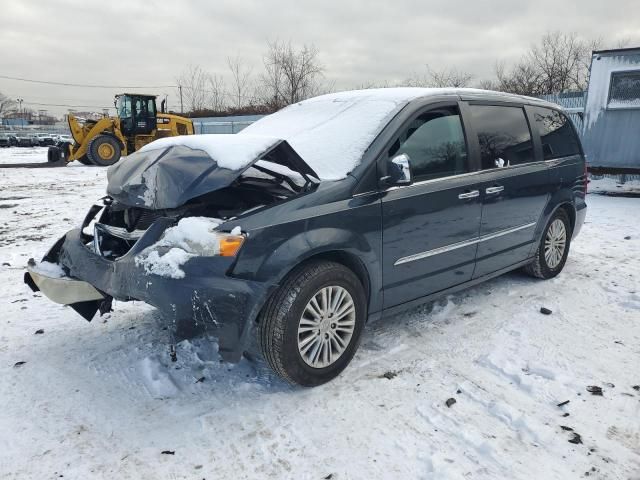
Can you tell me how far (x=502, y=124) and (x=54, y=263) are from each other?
3.71 m

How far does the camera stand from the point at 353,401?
107 inches

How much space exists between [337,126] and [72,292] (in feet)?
6.89

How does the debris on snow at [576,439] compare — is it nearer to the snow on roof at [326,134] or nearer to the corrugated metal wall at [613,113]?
the snow on roof at [326,134]

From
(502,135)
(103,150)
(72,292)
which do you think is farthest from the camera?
(103,150)

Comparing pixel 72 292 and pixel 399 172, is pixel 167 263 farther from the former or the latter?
pixel 399 172

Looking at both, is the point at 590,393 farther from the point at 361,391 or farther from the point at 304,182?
the point at 304,182

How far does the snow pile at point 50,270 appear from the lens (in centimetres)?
311

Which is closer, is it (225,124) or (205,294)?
(205,294)

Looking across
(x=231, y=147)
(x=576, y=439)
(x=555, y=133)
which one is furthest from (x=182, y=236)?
(x=555, y=133)

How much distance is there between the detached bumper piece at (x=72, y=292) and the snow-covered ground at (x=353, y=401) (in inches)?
14.4

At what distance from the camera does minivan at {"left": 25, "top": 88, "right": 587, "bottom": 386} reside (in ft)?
8.30

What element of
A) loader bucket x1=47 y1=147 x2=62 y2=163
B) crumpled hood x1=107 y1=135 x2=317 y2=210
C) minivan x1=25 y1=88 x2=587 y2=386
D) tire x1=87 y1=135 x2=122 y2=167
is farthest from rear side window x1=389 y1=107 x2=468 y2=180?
loader bucket x1=47 y1=147 x2=62 y2=163

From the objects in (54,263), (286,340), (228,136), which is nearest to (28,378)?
(54,263)

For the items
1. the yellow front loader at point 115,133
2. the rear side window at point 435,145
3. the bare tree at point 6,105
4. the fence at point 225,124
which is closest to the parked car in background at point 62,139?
the yellow front loader at point 115,133
